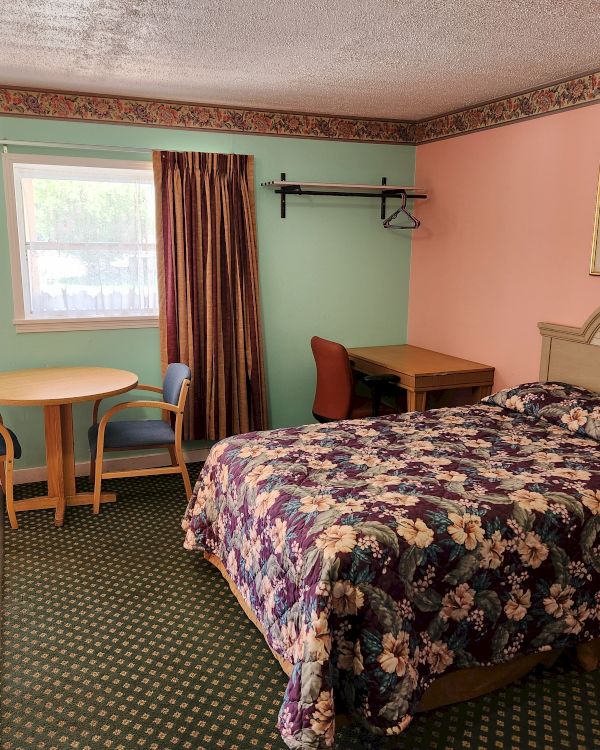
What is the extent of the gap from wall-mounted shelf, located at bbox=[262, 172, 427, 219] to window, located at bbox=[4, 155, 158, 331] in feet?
2.93

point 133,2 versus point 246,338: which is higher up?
point 133,2

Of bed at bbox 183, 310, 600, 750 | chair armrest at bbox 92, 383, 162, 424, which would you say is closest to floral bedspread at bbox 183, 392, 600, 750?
bed at bbox 183, 310, 600, 750

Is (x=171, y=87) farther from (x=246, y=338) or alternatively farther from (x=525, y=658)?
(x=525, y=658)

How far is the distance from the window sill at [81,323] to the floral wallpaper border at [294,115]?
4.06 ft

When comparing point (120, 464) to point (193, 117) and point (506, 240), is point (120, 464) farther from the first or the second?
point (506, 240)

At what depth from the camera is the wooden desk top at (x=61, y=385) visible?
3455 millimetres

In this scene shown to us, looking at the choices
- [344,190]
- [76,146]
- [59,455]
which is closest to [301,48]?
[76,146]

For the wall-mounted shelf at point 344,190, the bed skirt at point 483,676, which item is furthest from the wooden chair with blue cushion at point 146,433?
the bed skirt at point 483,676

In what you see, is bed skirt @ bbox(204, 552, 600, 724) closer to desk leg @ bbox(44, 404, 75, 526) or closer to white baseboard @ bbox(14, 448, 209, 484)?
desk leg @ bbox(44, 404, 75, 526)

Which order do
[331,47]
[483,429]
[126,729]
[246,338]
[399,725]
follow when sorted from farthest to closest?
[246,338], [483,429], [331,47], [126,729], [399,725]

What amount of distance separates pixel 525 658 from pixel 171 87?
3.44 m

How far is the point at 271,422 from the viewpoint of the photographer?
4.90 metres

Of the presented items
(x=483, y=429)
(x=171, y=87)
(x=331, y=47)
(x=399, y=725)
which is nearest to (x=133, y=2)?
(x=331, y=47)

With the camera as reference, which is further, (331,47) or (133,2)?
(331,47)
